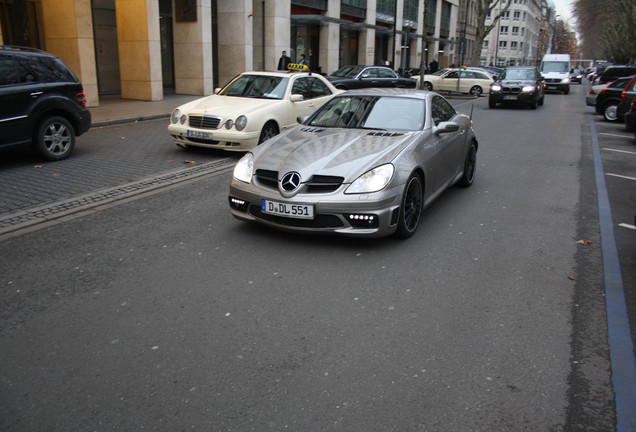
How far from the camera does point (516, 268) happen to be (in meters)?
4.97

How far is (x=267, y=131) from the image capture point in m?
10.5

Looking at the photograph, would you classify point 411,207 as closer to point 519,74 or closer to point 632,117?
point 632,117

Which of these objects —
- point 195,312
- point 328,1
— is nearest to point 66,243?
point 195,312

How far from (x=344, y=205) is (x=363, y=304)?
1.19 m

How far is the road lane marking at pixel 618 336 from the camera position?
296 centimetres

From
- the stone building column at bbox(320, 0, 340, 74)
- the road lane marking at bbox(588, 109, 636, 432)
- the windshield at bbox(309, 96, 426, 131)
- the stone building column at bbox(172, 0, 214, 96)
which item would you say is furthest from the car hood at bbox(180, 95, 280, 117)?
the stone building column at bbox(320, 0, 340, 74)

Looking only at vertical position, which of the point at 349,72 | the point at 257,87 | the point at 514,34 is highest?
the point at 514,34

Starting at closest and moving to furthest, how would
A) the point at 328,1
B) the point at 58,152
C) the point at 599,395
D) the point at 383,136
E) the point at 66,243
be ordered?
the point at 599,395 → the point at 66,243 → the point at 383,136 → the point at 58,152 → the point at 328,1

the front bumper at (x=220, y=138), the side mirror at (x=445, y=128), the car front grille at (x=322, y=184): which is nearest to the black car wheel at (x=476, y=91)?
the front bumper at (x=220, y=138)

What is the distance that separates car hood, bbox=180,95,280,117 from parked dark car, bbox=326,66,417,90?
37.2 ft

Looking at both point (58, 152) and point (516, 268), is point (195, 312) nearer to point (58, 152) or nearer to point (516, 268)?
point (516, 268)

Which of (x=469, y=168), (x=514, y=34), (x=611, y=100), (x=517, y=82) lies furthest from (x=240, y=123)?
(x=514, y=34)

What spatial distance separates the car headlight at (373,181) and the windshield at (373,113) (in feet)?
4.01

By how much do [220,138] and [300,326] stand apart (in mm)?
6678
